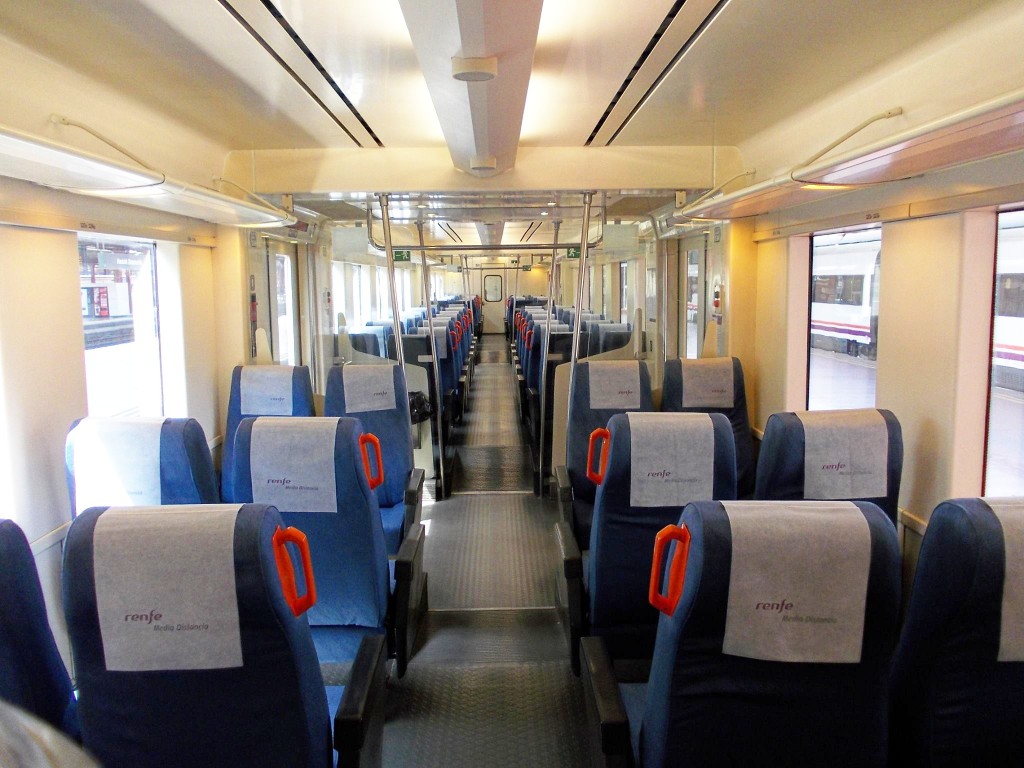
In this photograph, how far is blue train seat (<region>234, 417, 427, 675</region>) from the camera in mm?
2527

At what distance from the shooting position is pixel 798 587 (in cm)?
141

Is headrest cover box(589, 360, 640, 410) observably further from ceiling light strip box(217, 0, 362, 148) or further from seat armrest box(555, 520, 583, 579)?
ceiling light strip box(217, 0, 362, 148)

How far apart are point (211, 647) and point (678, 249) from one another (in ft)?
19.0

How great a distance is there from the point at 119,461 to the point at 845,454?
8.77ft

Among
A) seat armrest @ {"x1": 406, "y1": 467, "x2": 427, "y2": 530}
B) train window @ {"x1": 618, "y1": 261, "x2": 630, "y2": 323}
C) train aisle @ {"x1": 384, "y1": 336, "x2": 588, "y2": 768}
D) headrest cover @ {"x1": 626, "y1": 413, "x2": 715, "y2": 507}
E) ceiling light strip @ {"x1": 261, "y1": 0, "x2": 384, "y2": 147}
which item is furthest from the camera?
train window @ {"x1": 618, "y1": 261, "x2": 630, "y2": 323}

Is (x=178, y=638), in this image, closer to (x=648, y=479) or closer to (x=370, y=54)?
(x=648, y=479)

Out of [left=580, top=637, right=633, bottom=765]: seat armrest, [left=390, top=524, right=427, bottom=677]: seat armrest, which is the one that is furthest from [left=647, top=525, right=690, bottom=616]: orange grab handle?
[left=390, top=524, right=427, bottom=677]: seat armrest

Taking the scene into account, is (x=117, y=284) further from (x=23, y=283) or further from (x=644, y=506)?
(x=644, y=506)

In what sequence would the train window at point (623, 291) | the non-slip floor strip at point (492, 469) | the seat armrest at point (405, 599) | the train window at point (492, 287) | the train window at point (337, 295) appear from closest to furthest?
1. the seat armrest at point (405, 599)
2. the non-slip floor strip at point (492, 469)
3. the train window at point (337, 295)
4. the train window at point (623, 291)
5. the train window at point (492, 287)

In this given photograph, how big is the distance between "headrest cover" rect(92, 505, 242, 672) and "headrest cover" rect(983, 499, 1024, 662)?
1404 mm

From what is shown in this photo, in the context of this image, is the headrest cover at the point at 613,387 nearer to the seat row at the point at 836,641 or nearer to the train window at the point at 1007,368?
the train window at the point at 1007,368

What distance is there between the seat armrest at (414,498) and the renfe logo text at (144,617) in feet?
7.23

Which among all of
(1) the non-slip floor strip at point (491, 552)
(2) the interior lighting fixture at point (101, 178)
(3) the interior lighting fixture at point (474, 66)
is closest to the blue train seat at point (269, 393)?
(2) the interior lighting fixture at point (101, 178)

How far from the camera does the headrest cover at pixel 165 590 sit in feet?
4.60
